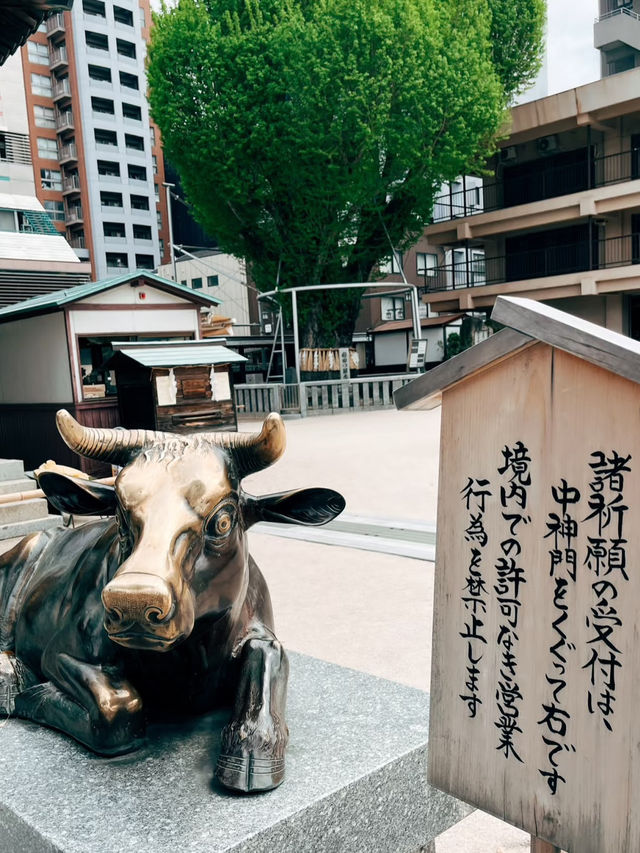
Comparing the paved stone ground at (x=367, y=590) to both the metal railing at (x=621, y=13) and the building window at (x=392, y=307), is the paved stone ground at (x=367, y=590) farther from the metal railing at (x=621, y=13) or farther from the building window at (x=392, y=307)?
the metal railing at (x=621, y=13)

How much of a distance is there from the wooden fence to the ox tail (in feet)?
56.7

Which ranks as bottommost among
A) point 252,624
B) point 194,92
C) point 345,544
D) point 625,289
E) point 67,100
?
point 345,544

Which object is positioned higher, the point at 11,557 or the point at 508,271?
the point at 508,271

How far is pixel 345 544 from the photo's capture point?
6.58 metres

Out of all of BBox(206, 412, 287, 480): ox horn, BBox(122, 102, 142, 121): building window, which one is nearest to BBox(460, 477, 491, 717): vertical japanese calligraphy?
BBox(206, 412, 287, 480): ox horn

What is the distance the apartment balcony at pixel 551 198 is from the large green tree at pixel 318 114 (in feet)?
10.6

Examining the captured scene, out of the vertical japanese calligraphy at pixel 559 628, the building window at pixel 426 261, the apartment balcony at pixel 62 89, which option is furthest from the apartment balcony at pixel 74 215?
the vertical japanese calligraphy at pixel 559 628

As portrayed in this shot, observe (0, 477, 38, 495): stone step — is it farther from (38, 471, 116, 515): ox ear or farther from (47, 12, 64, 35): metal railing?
(47, 12, 64, 35): metal railing

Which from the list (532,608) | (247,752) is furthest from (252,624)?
(532,608)

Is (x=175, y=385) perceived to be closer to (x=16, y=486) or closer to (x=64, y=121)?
(x=16, y=486)

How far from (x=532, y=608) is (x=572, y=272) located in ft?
81.0

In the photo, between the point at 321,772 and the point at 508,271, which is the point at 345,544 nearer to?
the point at 321,772

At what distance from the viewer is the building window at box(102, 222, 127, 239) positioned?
43.4 m

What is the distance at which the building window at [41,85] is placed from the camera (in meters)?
42.9
